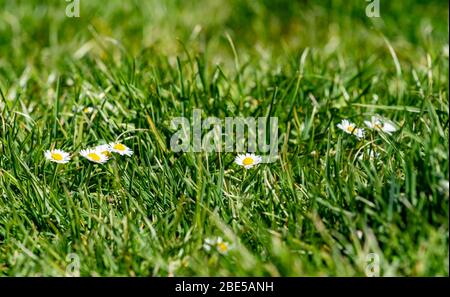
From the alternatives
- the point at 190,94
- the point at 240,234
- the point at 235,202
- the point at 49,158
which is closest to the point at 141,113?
the point at 190,94

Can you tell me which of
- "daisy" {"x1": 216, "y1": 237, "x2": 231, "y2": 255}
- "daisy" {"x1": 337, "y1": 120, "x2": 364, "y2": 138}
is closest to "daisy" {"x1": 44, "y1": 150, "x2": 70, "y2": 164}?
"daisy" {"x1": 216, "y1": 237, "x2": 231, "y2": 255}

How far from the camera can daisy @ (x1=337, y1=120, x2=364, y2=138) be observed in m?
2.45

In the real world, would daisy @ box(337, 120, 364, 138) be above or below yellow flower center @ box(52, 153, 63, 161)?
above

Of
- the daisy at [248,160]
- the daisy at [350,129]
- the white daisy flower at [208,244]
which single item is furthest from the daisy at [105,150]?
the daisy at [350,129]

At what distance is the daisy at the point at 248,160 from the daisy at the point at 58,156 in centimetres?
52

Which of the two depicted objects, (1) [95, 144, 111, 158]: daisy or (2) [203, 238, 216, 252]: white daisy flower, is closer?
(2) [203, 238, 216, 252]: white daisy flower

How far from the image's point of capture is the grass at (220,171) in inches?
73.1

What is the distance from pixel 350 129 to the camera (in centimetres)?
254

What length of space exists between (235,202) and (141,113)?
644 millimetres

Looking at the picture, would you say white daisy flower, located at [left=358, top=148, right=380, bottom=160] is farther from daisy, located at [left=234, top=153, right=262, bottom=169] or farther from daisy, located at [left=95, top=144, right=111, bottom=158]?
daisy, located at [left=95, top=144, right=111, bottom=158]

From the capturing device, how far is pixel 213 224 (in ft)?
6.56

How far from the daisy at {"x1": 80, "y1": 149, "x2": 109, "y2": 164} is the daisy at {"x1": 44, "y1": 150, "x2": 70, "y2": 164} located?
60 mm

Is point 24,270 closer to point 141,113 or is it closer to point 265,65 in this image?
point 141,113

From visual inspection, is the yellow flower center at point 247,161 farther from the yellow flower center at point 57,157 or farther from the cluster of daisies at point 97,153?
the yellow flower center at point 57,157
